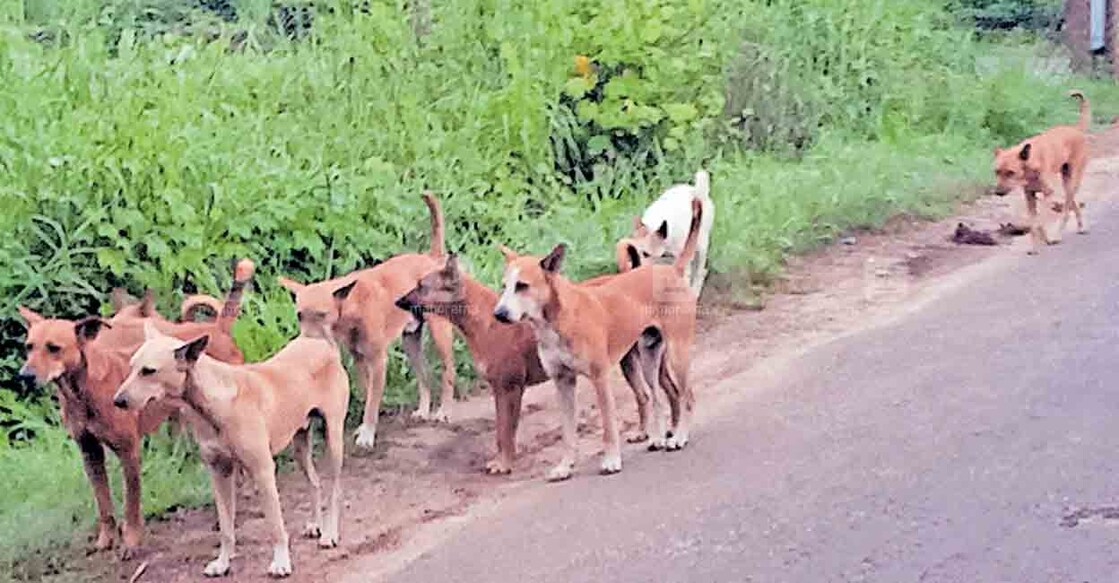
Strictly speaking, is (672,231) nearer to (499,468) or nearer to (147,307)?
(499,468)

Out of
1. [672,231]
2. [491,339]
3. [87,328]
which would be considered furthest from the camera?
[672,231]

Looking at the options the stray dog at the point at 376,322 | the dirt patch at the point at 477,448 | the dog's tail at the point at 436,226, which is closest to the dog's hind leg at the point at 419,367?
the stray dog at the point at 376,322

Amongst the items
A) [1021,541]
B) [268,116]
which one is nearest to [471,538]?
[1021,541]

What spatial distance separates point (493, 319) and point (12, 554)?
2.33m

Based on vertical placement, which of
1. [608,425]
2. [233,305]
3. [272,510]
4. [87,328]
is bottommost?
[608,425]

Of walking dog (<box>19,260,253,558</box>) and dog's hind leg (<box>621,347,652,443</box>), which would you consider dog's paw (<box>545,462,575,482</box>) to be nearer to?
dog's hind leg (<box>621,347,652,443</box>)

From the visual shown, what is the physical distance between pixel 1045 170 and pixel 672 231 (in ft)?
12.8

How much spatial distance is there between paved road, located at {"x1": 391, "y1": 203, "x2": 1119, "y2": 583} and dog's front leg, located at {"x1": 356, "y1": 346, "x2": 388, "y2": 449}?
3.68 feet

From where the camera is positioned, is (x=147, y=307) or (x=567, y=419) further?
(x=147, y=307)

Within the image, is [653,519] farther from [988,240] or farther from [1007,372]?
[988,240]

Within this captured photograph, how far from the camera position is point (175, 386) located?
20.2 ft

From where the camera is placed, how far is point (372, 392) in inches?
320

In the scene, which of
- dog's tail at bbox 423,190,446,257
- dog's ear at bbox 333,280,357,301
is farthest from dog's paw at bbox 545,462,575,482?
dog's tail at bbox 423,190,446,257

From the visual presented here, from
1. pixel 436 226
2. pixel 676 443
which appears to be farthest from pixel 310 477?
pixel 436 226
